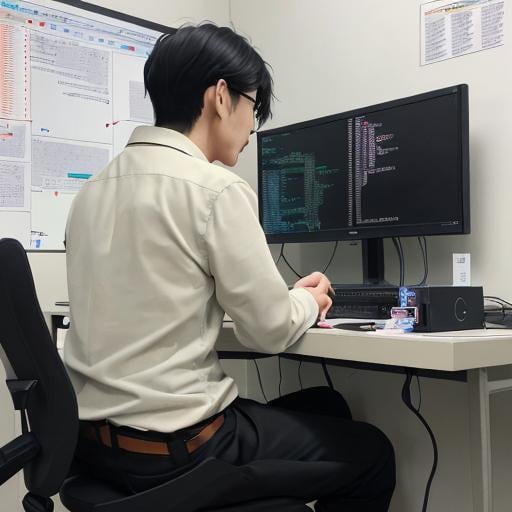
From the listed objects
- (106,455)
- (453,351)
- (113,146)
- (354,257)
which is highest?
(113,146)

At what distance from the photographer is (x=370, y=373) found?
2.20 m

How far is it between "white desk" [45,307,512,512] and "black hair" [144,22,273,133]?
0.49 m

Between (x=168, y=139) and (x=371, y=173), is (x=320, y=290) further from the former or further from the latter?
(x=371, y=173)

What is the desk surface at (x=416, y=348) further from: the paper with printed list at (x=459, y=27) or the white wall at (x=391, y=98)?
the paper with printed list at (x=459, y=27)

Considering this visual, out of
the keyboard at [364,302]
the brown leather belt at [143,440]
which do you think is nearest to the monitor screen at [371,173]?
the keyboard at [364,302]

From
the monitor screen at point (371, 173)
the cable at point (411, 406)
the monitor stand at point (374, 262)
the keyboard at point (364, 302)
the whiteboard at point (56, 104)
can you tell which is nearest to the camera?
the cable at point (411, 406)

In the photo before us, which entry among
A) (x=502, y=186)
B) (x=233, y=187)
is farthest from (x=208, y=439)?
(x=502, y=186)

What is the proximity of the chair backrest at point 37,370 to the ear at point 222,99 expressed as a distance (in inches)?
18.0

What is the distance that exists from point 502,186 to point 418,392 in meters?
Result: 0.70

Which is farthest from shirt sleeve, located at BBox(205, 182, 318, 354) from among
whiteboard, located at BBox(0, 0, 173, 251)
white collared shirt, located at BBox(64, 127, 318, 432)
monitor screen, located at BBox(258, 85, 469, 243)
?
whiteboard, located at BBox(0, 0, 173, 251)

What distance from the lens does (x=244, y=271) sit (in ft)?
3.55

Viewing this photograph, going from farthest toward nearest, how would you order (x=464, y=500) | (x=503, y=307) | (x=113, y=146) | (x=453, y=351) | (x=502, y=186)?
(x=113, y=146)
(x=464, y=500)
(x=502, y=186)
(x=503, y=307)
(x=453, y=351)

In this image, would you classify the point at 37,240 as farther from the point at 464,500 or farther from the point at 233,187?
the point at 464,500

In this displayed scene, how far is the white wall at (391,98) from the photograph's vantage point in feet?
5.99
